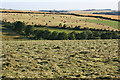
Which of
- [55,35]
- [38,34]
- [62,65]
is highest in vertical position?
[62,65]

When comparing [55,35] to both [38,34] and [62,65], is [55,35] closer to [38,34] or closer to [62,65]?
[38,34]

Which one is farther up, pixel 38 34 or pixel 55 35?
pixel 38 34

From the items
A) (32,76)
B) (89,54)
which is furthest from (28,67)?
(89,54)

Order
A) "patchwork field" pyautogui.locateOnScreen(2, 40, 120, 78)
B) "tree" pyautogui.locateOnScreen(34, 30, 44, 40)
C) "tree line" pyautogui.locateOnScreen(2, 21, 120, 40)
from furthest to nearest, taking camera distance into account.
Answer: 1. "tree" pyautogui.locateOnScreen(34, 30, 44, 40)
2. "tree line" pyautogui.locateOnScreen(2, 21, 120, 40)
3. "patchwork field" pyautogui.locateOnScreen(2, 40, 120, 78)

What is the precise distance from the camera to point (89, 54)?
62.8 ft

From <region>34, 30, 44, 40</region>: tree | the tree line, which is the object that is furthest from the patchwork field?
<region>34, 30, 44, 40</region>: tree

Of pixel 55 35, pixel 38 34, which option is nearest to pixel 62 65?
pixel 55 35

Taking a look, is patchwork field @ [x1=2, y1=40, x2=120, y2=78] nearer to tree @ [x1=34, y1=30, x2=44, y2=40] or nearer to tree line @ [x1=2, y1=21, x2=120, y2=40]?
tree line @ [x1=2, y1=21, x2=120, y2=40]

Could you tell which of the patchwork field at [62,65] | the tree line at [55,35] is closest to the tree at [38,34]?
the tree line at [55,35]

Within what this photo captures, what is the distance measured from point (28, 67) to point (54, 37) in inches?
2506

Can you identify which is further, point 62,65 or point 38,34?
point 38,34

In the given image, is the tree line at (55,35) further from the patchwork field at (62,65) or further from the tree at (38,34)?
the patchwork field at (62,65)

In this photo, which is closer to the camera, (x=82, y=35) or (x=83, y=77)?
(x=83, y=77)

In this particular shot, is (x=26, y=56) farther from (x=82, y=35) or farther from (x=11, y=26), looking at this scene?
(x=11, y=26)
